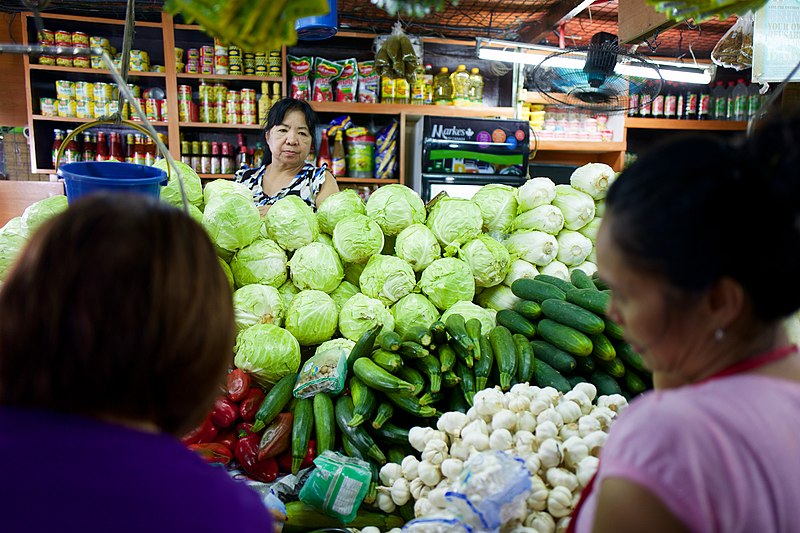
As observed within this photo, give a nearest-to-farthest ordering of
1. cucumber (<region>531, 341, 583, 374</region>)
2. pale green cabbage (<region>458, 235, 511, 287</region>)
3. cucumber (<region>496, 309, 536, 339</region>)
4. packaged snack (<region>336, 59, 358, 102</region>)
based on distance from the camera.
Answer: cucumber (<region>531, 341, 583, 374</region>) → cucumber (<region>496, 309, 536, 339</region>) → pale green cabbage (<region>458, 235, 511, 287</region>) → packaged snack (<region>336, 59, 358, 102</region>)

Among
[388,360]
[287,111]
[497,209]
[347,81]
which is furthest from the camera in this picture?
[347,81]

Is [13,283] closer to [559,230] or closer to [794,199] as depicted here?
[794,199]

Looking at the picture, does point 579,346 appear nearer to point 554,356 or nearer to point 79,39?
point 554,356

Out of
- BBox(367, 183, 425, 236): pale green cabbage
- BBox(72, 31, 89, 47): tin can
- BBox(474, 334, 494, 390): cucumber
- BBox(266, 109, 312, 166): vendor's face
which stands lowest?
BBox(474, 334, 494, 390): cucumber

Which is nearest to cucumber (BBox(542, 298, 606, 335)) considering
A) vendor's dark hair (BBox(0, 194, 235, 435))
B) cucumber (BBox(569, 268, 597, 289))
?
cucumber (BBox(569, 268, 597, 289))

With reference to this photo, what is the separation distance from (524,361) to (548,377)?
0.33ft

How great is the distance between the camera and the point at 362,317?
2.32 metres

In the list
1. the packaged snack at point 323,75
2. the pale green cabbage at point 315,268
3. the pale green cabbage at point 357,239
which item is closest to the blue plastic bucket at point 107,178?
the pale green cabbage at point 315,268

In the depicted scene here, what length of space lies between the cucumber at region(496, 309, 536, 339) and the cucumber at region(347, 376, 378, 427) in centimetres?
67

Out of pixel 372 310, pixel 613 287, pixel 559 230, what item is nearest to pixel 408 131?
pixel 559 230

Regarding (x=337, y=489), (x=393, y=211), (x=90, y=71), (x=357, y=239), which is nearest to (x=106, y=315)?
(x=337, y=489)

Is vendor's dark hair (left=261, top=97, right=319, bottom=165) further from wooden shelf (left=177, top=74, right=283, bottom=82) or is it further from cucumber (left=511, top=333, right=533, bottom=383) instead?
wooden shelf (left=177, top=74, right=283, bottom=82)

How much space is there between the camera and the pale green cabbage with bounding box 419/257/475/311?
2455 millimetres

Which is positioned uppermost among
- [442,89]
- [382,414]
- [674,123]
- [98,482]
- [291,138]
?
[442,89]
